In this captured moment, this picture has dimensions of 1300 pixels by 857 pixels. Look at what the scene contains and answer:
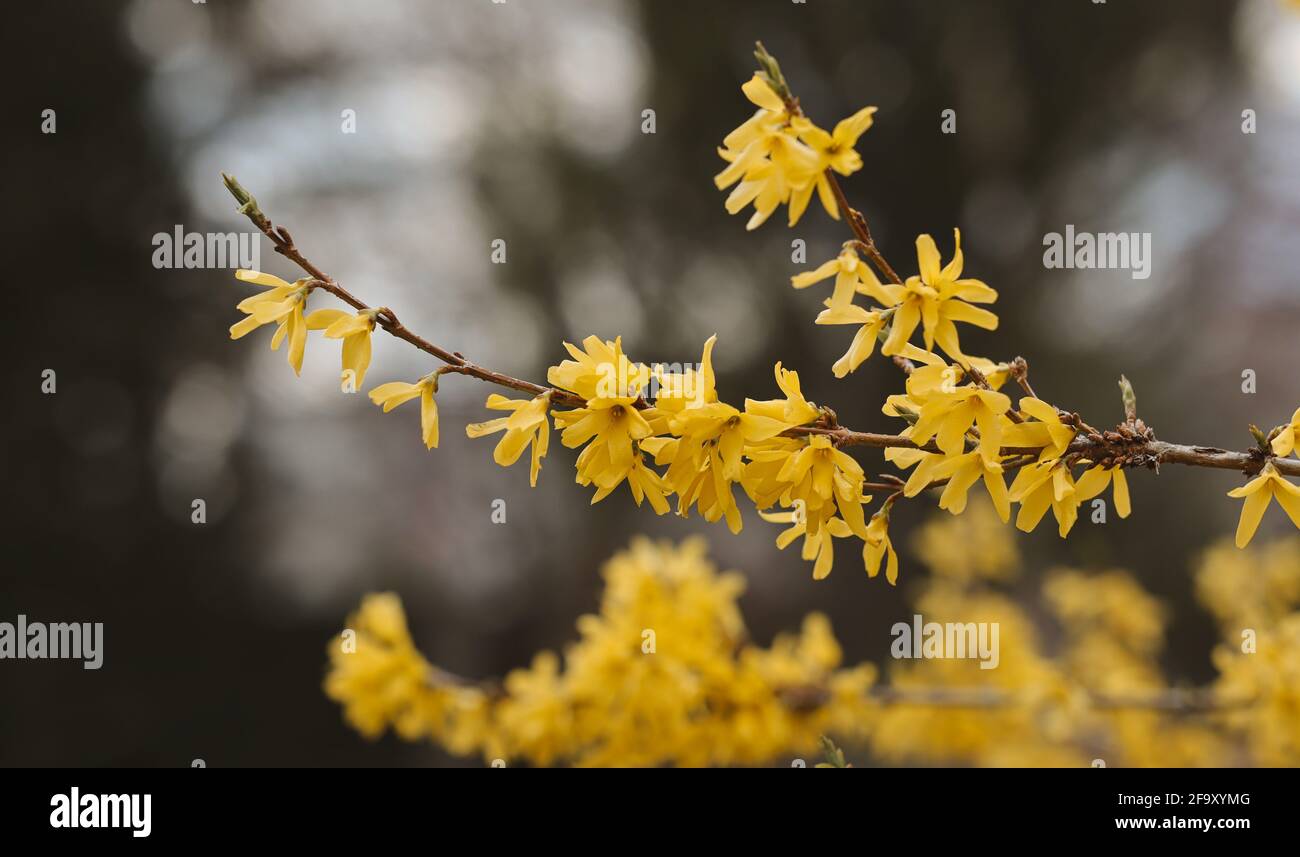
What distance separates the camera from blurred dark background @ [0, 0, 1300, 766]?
5.59 m

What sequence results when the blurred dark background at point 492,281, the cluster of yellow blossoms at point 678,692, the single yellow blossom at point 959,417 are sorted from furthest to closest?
the blurred dark background at point 492,281 < the cluster of yellow blossoms at point 678,692 < the single yellow blossom at point 959,417

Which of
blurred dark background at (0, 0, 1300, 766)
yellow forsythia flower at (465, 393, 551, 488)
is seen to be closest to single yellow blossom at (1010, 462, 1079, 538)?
yellow forsythia flower at (465, 393, 551, 488)

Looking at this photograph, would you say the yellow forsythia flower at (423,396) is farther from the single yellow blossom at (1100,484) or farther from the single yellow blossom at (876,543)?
the single yellow blossom at (1100,484)

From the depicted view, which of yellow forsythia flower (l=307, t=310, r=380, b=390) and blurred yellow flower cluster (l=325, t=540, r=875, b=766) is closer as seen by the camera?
yellow forsythia flower (l=307, t=310, r=380, b=390)

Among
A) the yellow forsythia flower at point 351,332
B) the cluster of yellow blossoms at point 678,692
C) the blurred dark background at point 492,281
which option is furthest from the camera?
the blurred dark background at point 492,281

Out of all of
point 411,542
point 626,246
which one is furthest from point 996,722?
point 411,542

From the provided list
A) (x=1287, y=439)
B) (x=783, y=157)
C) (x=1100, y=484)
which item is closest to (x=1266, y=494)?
(x=1287, y=439)

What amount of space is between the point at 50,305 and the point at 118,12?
6.07 ft

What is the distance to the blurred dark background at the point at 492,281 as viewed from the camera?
5.59 m

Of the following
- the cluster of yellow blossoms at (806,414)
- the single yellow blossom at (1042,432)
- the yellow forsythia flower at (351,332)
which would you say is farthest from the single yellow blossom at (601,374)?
the single yellow blossom at (1042,432)

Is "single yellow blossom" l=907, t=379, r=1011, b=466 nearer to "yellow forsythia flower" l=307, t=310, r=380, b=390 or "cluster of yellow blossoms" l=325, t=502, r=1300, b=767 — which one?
"yellow forsythia flower" l=307, t=310, r=380, b=390

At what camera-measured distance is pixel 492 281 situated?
660cm

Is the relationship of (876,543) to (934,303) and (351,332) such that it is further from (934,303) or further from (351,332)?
(351,332)

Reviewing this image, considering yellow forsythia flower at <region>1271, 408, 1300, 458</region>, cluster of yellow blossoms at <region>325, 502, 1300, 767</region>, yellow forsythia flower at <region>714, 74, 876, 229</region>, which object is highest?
yellow forsythia flower at <region>714, 74, 876, 229</region>
